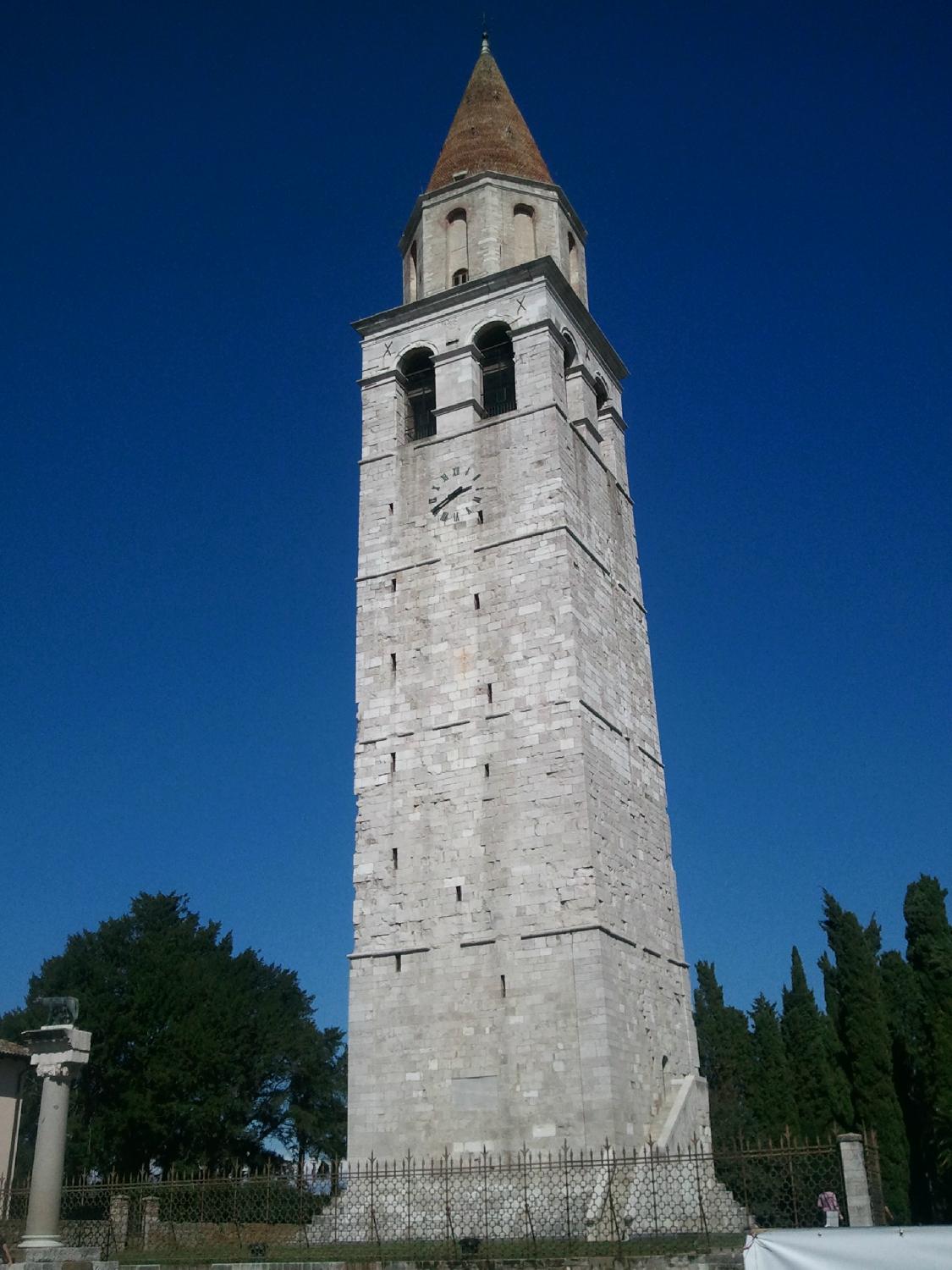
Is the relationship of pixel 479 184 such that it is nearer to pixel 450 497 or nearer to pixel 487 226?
pixel 487 226

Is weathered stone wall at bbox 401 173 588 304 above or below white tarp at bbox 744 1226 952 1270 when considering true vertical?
above

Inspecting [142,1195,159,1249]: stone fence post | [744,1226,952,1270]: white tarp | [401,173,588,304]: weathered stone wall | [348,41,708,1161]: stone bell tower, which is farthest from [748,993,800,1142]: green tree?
[744,1226,952,1270]: white tarp

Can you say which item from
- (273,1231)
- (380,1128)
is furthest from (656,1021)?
(273,1231)

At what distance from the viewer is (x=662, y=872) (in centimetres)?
2384

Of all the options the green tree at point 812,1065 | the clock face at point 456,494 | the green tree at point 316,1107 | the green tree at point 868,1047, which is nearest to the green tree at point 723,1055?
the green tree at point 812,1065

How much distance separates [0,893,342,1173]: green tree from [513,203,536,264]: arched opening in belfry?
876 inches

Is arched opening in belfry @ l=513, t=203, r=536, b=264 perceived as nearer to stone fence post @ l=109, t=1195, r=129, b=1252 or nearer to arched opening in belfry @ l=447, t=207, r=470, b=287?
arched opening in belfry @ l=447, t=207, r=470, b=287

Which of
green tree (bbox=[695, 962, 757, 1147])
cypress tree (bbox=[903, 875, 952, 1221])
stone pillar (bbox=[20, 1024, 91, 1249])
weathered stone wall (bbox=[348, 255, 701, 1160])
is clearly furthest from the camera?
green tree (bbox=[695, 962, 757, 1147])

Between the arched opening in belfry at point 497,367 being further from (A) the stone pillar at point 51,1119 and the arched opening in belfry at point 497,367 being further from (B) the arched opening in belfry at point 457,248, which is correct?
(A) the stone pillar at point 51,1119

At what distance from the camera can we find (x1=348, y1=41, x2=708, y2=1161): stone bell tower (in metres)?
19.6

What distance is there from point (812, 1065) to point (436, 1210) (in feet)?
62.6

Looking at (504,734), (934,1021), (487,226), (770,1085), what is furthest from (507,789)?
(770,1085)

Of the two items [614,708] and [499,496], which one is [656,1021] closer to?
[614,708]

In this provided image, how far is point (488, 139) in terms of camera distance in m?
30.5
